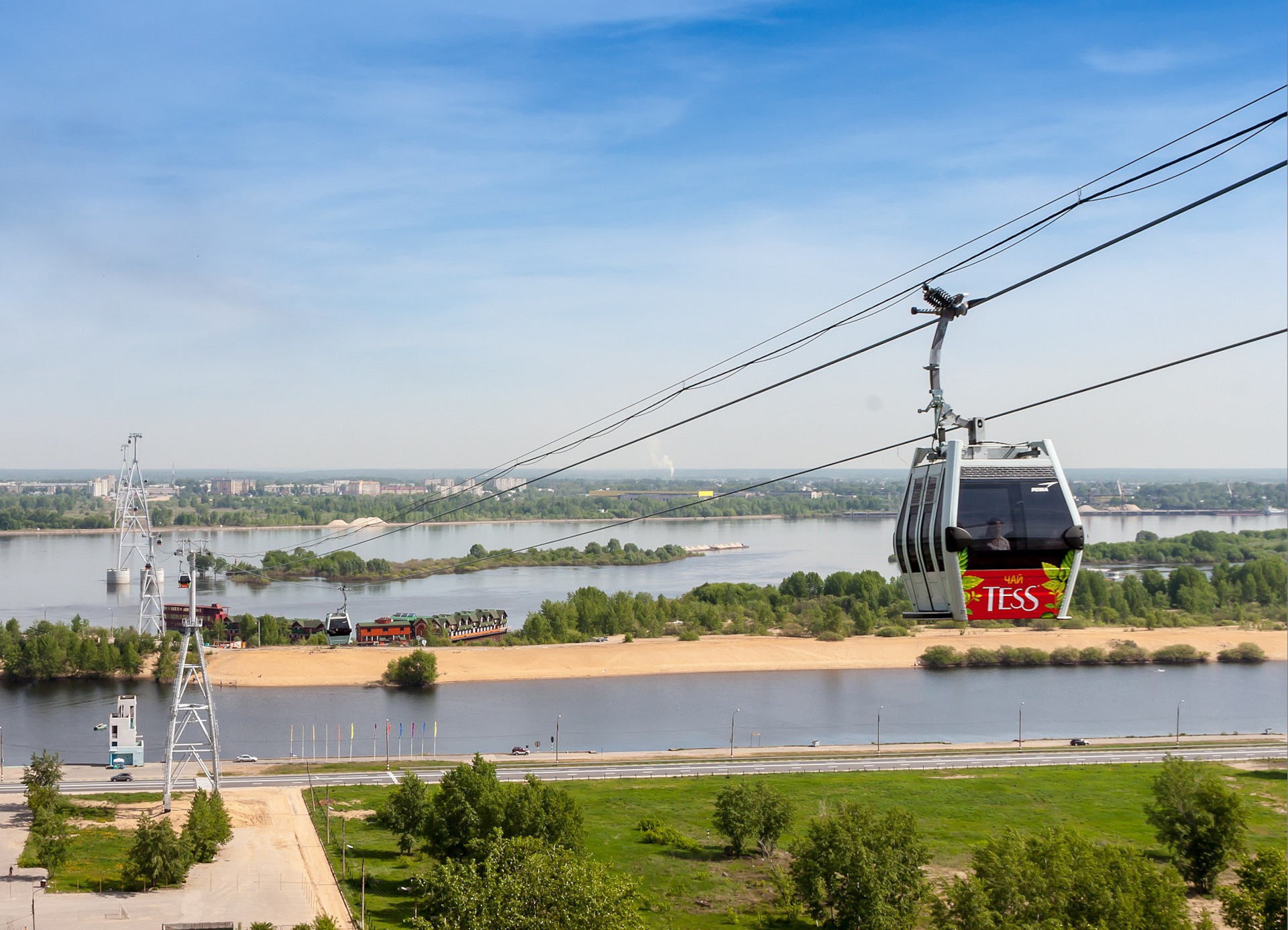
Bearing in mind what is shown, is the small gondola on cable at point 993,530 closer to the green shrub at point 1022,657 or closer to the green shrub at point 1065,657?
the green shrub at point 1022,657

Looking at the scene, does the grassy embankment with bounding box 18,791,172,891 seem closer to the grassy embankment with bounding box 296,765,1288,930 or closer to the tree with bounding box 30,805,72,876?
the tree with bounding box 30,805,72,876

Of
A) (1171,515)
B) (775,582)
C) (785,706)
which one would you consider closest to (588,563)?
(775,582)

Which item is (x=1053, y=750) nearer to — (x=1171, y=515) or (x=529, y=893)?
(x=529, y=893)

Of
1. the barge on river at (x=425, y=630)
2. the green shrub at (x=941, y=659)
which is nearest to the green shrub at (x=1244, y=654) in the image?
the green shrub at (x=941, y=659)

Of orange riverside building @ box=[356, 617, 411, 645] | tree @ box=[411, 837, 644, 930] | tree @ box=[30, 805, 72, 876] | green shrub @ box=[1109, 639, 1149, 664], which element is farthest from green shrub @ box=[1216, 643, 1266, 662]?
tree @ box=[30, 805, 72, 876]

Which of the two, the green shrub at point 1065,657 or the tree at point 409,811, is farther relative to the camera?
the green shrub at point 1065,657

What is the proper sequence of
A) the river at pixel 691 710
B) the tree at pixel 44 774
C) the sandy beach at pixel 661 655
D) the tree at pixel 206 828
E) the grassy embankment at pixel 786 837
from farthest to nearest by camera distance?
the sandy beach at pixel 661 655 → the river at pixel 691 710 → the tree at pixel 44 774 → the tree at pixel 206 828 → the grassy embankment at pixel 786 837
